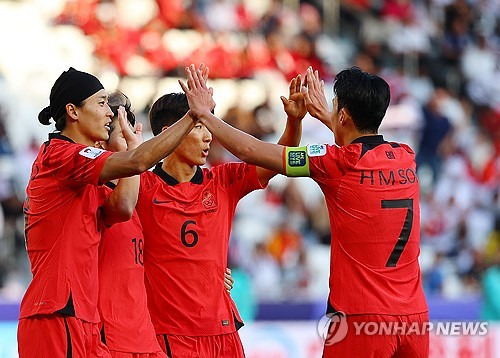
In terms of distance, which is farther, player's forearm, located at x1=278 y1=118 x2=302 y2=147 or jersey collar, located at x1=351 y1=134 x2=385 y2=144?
player's forearm, located at x1=278 y1=118 x2=302 y2=147

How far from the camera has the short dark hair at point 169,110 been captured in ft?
22.6

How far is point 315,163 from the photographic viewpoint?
5.88 metres

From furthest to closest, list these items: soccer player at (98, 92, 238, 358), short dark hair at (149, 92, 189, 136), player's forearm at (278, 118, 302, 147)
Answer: short dark hair at (149, 92, 189, 136) < player's forearm at (278, 118, 302, 147) < soccer player at (98, 92, 238, 358)

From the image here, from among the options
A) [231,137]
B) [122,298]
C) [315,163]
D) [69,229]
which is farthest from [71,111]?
[315,163]

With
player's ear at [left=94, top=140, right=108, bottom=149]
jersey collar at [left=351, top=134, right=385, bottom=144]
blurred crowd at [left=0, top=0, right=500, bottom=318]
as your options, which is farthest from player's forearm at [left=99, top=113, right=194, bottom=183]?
blurred crowd at [left=0, top=0, right=500, bottom=318]

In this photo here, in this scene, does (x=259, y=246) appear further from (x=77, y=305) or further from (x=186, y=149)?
(x=77, y=305)

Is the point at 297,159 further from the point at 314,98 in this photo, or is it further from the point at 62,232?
the point at 62,232

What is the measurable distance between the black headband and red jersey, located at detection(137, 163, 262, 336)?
2.99 feet

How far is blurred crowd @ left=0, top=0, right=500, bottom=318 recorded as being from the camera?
46.4 feet

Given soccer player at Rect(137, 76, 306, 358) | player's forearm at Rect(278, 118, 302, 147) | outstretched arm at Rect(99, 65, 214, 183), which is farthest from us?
player's forearm at Rect(278, 118, 302, 147)

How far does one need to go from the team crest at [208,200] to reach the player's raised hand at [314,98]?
835 mm

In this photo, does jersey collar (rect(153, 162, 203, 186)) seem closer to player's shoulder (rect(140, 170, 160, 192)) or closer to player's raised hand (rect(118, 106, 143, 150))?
player's shoulder (rect(140, 170, 160, 192))

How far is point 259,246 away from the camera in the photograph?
14281mm

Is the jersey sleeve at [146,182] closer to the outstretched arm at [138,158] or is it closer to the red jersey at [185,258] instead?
the red jersey at [185,258]
